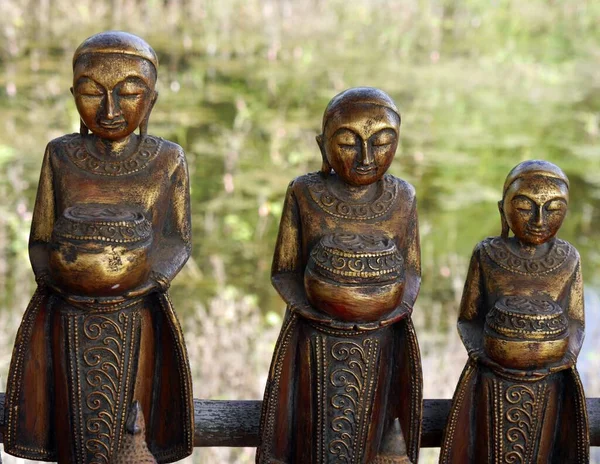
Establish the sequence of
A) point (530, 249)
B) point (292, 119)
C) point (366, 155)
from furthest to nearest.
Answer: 1. point (292, 119)
2. point (530, 249)
3. point (366, 155)

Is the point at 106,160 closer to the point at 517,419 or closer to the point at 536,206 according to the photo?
the point at 536,206

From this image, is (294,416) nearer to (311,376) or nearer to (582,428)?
(311,376)

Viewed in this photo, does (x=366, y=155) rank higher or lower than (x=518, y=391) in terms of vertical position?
higher

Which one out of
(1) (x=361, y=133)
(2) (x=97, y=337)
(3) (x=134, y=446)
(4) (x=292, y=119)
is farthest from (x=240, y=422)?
(4) (x=292, y=119)

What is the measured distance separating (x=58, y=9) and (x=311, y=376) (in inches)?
209

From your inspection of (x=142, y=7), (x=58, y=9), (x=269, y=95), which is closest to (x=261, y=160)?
(x=269, y=95)

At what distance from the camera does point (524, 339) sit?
2.01 metres

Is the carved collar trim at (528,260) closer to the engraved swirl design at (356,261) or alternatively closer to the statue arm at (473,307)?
the statue arm at (473,307)

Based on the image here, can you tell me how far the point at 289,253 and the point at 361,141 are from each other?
11.8 inches

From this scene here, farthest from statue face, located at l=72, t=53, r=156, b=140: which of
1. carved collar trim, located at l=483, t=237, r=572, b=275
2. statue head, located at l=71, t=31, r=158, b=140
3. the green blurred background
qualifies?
the green blurred background

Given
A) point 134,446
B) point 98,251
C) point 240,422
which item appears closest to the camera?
point 134,446

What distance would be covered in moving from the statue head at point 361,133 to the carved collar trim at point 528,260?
12.4 inches

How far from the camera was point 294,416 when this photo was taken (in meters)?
2.17

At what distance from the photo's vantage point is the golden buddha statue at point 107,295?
78.5 inches
